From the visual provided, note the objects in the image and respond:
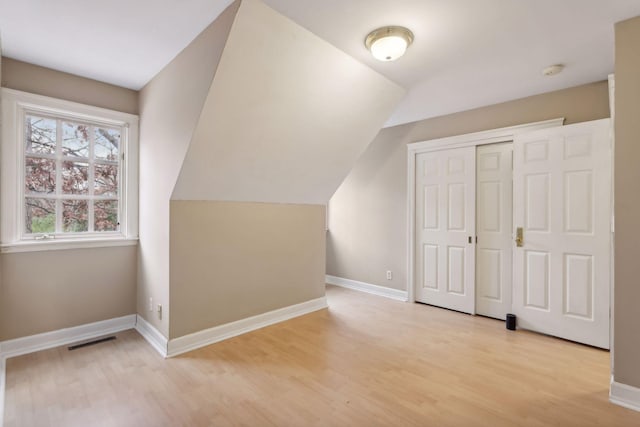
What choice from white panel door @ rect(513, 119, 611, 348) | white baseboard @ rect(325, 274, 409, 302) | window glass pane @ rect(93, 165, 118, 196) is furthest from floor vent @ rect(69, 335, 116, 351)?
white panel door @ rect(513, 119, 611, 348)

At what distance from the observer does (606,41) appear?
228 centimetres

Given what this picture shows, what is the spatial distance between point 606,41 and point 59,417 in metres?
4.45

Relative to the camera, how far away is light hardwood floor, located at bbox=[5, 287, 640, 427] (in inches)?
73.5

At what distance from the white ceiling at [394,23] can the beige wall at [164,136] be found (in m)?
0.11

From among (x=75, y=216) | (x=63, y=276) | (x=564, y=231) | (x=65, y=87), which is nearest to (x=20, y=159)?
(x=75, y=216)

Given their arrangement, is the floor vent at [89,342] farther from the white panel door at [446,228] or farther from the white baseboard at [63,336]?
the white panel door at [446,228]

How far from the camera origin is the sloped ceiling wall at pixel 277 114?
2.14 meters

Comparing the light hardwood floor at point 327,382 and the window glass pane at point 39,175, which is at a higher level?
the window glass pane at point 39,175

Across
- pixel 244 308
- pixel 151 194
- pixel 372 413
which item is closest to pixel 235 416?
pixel 372 413

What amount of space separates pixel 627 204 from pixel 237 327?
10.7 feet

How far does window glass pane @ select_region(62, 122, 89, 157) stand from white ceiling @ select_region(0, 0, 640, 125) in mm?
519

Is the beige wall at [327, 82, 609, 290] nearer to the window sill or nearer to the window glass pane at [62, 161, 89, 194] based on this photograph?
the window sill

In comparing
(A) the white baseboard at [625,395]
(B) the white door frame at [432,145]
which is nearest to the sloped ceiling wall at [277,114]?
(B) the white door frame at [432,145]

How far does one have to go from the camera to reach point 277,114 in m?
2.62
